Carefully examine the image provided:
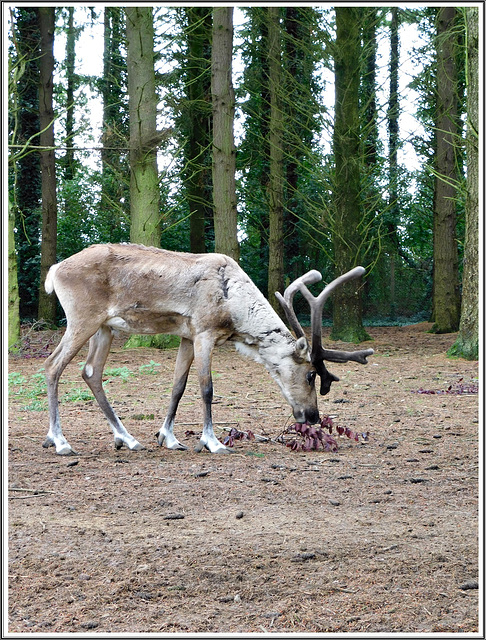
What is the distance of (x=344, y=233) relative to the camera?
53.2 feet

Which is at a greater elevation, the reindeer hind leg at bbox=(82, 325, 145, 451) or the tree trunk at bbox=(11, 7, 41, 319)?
the tree trunk at bbox=(11, 7, 41, 319)

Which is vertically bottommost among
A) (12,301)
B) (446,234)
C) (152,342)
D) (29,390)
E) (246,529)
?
(246,529)

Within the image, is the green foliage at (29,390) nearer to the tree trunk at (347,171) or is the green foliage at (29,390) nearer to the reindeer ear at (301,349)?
the reindeer ear at (301,349)

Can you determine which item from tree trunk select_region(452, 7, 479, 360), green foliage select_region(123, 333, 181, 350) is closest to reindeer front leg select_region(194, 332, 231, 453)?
tree trunk select_region(452, 7, 479, 360)

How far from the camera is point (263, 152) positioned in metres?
18.9

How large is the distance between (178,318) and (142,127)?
7.81 meters

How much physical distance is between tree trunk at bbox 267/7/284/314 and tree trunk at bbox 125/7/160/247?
12.3 ft

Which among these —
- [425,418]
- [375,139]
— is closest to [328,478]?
[425,418]

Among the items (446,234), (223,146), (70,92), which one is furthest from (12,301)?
(70,92)

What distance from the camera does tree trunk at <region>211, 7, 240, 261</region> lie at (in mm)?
14953

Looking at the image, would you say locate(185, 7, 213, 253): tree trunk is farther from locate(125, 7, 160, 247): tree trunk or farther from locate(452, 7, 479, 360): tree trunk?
locate(452, 7, 479, 360): tree trunk

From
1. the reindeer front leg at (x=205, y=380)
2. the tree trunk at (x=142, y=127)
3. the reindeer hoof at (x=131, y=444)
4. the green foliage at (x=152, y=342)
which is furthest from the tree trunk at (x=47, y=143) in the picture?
the reindeer front leg at (x=205, y=380)

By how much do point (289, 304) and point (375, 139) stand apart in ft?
60.4

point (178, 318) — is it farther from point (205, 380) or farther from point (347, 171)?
point (347, 171)
